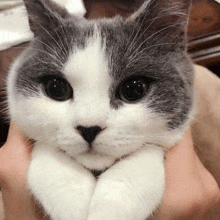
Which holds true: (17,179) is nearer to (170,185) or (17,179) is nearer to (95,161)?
(95,161)

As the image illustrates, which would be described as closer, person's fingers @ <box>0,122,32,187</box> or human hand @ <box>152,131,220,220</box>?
human hand @ <box>152,131,220,220</box>

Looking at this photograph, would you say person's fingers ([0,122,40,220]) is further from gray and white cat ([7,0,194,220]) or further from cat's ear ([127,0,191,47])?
cat's ear ([127,0,191,47])

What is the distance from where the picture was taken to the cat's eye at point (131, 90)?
704mm

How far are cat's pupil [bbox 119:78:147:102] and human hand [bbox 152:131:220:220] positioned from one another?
0.34 metres

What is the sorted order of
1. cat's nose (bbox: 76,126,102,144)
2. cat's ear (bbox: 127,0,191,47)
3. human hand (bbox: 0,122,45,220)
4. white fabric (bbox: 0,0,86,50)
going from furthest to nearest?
white fabric (bbox: 0,0,86,50) < human hand (bbox: 0,122,45,220) < cat's ear (bbox: 127,0,191,47) < cat's nose (bbox: 76,126,102,144)

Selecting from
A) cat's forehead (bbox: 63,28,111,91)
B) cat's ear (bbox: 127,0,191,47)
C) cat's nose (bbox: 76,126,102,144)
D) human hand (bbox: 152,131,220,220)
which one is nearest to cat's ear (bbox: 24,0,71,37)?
cat's forehead (bbox: 63,28,111,91)

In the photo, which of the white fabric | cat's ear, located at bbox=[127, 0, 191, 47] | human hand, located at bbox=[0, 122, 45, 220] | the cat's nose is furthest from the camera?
the white fabric

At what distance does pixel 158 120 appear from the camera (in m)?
0.72

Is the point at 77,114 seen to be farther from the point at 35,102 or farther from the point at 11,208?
the point at 11,208

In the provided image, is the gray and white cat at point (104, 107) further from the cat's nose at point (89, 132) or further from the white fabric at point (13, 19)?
the white fabric at point (13, 19)

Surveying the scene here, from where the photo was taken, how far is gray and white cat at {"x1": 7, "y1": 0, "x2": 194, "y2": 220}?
0.66m

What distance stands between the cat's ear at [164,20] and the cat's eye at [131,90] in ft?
0.54

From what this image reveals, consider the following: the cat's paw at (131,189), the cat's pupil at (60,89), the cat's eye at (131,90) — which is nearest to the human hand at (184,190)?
the cat's paw at (131,189)

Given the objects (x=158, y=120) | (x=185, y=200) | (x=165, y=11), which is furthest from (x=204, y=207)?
(x=165, y=11)
